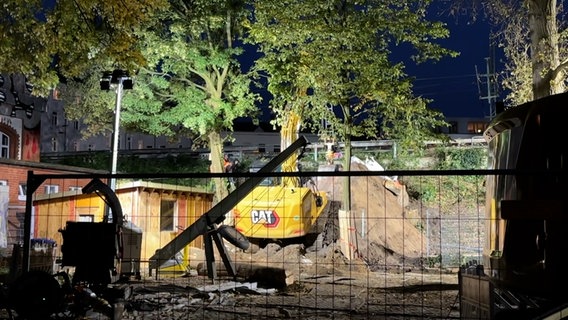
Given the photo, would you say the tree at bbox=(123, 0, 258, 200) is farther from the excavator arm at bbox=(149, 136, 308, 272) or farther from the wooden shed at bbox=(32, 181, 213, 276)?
the excavator arm at bbox=(149, 136, 308, 272)

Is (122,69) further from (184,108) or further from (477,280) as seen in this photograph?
(477,280)

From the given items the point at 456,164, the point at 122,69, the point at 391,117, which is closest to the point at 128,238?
the point at 122,69

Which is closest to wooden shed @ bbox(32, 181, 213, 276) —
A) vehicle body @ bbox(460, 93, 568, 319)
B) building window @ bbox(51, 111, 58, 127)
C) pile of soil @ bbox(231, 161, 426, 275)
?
pile of soil @ bbox(231, 161, 426, 275)

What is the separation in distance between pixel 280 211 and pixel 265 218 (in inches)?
45.8

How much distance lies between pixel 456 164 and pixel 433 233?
7.32 meters

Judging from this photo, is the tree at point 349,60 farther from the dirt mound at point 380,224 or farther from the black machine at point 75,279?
the black machine at point 75,279

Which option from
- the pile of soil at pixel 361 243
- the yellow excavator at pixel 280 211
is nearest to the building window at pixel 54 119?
the pile of soil at pixel 361 243

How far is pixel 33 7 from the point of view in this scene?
50.0 ft

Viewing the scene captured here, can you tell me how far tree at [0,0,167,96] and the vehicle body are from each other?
11687mm

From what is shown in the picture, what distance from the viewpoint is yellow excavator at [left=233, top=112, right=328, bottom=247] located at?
19.0 meters

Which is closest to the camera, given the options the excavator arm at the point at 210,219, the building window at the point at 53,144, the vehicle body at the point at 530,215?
the vehicle body at the point at 530,215

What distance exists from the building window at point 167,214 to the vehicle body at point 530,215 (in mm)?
14973

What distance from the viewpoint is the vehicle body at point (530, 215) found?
193 inches

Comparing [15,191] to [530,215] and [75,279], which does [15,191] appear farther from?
[530,215]
